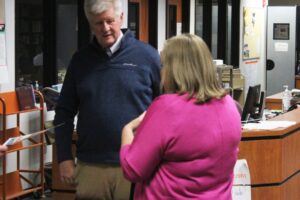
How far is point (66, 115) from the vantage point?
2.44 metres

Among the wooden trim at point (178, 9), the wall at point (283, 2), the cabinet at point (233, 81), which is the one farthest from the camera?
the wall at point (283, 2)

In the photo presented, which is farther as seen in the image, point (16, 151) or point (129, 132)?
point (16, 151)

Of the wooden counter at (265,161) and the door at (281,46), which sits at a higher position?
the door at (281,46)

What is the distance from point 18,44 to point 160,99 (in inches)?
163

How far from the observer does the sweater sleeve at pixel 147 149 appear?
1.80m

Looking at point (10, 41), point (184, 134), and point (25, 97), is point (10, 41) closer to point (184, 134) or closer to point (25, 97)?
point (25, 97)

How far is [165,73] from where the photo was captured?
1.85 metres

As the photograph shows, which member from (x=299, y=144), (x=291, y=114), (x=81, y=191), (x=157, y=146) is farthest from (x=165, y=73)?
(x=291, y=114)

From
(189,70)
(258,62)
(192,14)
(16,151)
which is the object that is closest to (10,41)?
(16,151)

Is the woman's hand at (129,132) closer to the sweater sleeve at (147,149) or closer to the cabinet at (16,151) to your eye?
the sweater sleeve at (147,149)

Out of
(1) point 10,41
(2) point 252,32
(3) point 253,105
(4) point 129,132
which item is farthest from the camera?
(2) point 252,32

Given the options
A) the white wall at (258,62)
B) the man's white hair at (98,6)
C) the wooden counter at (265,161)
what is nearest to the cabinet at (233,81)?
the white wall at (258,62)

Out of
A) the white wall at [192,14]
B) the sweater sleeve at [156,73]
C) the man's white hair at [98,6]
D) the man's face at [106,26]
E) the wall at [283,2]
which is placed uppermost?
the wall at [283,2]

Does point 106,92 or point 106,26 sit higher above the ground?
point 106,26
